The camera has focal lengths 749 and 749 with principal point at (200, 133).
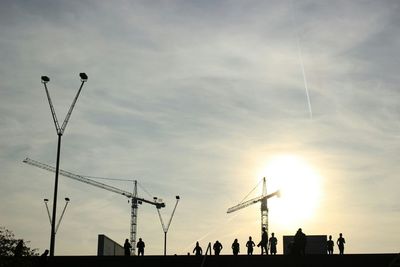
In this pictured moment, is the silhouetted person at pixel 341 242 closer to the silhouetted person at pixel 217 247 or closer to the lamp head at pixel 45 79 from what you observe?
the silhouetted person at pixel 217 247

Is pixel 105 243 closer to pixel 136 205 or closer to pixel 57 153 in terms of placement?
pixel 57 153

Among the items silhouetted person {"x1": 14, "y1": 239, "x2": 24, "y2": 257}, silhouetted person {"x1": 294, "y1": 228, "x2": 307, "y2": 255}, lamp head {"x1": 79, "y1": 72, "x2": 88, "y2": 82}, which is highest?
lamp head {"x1": 79, "y1": 72, "x2": 88, "y2": 82}

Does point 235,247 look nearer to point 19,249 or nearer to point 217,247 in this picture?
point 217,247

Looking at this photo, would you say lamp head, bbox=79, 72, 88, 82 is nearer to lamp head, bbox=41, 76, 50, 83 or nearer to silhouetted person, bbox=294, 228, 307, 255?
lamp head, bbox=41, 76, 50, 83

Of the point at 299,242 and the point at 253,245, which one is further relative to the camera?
the point at 253,245

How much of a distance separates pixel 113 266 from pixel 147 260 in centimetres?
173

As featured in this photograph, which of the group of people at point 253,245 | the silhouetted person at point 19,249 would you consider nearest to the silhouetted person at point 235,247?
the group of people at point 253,245

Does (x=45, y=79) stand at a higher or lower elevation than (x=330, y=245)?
higher

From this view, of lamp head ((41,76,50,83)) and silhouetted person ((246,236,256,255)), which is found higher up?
lamp head ((41,76,50,83))

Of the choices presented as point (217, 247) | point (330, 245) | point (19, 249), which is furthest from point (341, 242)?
point (19, 249)

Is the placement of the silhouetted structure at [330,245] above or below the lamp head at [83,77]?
below

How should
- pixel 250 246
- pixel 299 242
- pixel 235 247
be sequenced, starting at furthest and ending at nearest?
pixel 235 247 < pixel 250 246 < pixel 299 242

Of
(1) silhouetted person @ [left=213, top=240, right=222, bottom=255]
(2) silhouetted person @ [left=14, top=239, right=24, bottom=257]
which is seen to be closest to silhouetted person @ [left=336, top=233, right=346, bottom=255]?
(1) silhouetted person @ [left=213, top=240, right=222, bottom=255]

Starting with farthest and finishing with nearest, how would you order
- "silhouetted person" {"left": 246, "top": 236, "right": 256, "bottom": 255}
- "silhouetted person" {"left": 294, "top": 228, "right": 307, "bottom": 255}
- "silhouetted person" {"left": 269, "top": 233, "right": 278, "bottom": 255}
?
"silhouetted person" {"left": 269, "top": 233, "right": 278, "bottom": 255} → "silhouetted person" {"left": 246, "top": 236, "right": 256, "bottom": 255} → "silhouetted person" {"left": 294, "top": 228, "right": 307, "bottom": 255}
